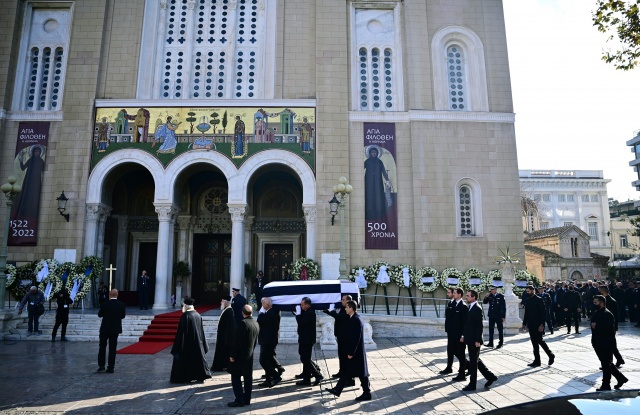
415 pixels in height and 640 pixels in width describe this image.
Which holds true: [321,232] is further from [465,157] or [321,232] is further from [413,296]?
[465,157]

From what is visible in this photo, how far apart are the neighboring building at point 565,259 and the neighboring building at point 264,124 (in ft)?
67.2

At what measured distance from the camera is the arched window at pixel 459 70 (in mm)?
21062

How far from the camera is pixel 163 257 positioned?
18844 millimetres

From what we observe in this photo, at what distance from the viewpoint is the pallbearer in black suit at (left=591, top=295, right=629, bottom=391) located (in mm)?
8227

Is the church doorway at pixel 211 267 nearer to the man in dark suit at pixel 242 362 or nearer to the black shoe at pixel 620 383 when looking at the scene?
the man in dark suit at pixel 242 362

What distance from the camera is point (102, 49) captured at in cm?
2100

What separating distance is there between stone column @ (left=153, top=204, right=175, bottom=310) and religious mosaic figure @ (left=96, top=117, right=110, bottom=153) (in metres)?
3.77

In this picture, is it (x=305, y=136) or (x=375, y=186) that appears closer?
(x=375, y=186)

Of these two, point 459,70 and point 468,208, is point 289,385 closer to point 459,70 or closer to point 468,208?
point 468,208

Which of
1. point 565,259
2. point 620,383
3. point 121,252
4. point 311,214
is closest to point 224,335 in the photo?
point 620,383

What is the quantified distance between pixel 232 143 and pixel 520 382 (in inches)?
588

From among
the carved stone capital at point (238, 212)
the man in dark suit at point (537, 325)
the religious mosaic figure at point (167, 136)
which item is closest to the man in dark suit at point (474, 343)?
the man in dark suit at point (537, 325)

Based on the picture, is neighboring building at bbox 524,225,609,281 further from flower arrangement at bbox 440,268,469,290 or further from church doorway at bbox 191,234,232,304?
church doorway at bbox 191,234,232,304

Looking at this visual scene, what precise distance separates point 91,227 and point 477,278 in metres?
17.0
